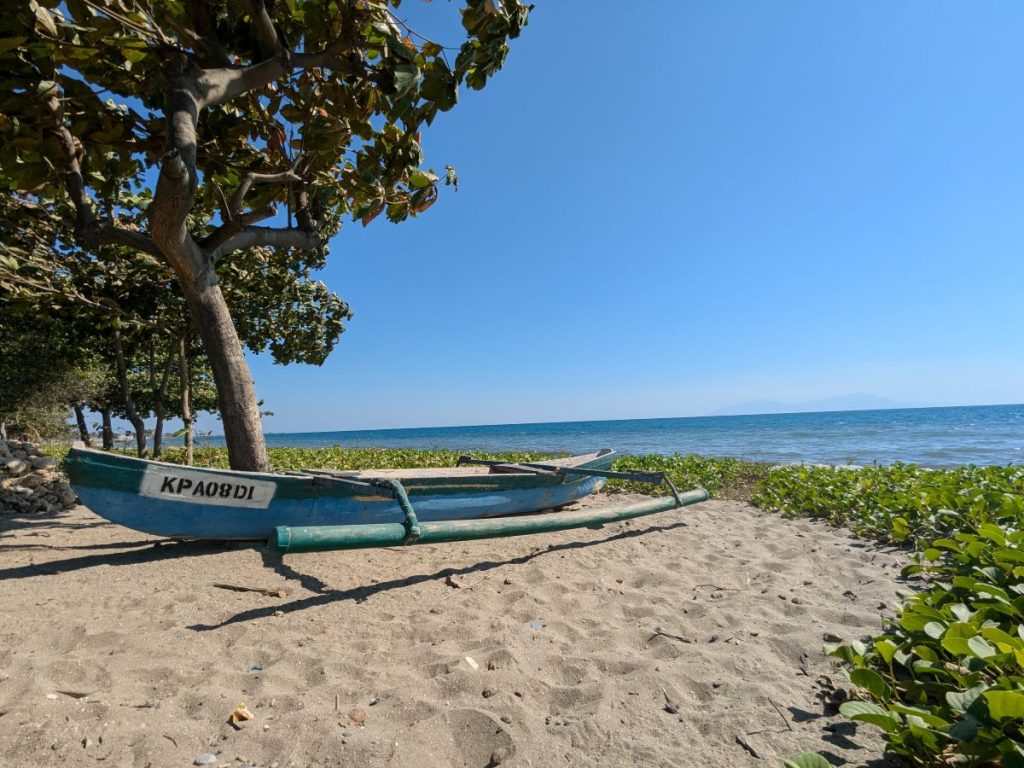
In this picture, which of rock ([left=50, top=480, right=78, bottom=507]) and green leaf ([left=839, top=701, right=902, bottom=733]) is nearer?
green leaf ([left=839, top=701, right=902, bottom=733])

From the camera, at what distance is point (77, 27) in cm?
344

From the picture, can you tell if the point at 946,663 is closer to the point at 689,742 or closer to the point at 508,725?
the point at 689,742

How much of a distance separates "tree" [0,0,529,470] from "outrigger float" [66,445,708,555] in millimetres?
1119

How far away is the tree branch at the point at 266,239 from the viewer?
500 cm

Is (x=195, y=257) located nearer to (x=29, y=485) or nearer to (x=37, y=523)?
(x=37, y=523)

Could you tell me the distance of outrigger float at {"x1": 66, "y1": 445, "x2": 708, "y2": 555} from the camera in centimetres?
306

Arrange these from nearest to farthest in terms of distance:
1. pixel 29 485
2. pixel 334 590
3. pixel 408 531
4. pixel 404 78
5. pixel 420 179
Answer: pixel 408 531
pixel 334 590
pixel 404 78
pixel 420 179
pixel 29 485

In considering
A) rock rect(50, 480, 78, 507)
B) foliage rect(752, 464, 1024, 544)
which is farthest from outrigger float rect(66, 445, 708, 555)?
rock rect(50, 480, 78, 507)

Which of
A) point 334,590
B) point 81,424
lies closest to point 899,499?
point 334,590

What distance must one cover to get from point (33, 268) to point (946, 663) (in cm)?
1015

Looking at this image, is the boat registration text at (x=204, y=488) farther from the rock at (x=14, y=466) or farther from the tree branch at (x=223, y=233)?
the rock at (x=14, y=466)

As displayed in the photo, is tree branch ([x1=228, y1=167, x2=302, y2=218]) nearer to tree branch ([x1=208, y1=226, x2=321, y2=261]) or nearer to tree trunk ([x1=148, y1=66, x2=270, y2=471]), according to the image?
tree branch ([x1=208, y1=226, x2=321, y2=261])

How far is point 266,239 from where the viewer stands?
5398 mm

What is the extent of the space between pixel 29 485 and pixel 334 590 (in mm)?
6170
